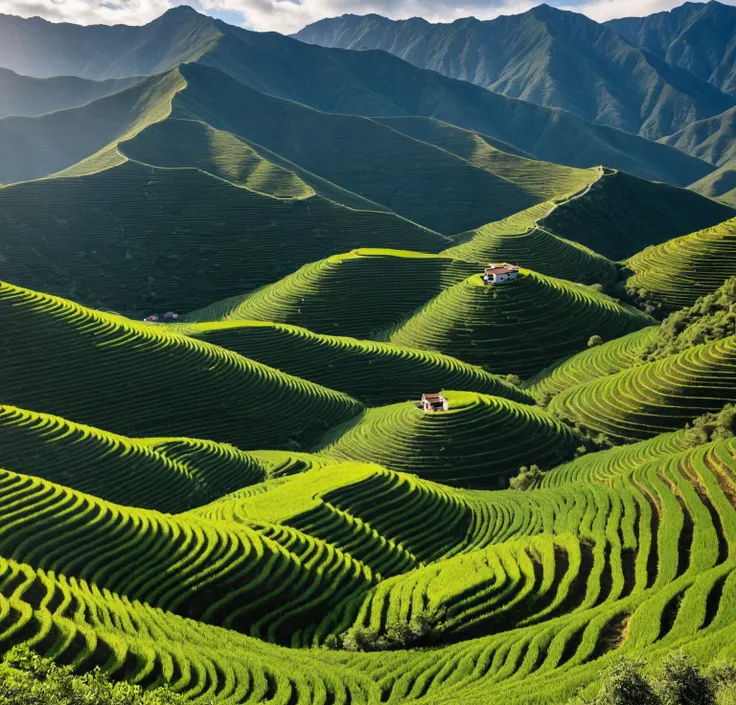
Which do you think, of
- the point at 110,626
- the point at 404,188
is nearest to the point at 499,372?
the point at 110,626

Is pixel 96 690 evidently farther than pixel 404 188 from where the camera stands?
No

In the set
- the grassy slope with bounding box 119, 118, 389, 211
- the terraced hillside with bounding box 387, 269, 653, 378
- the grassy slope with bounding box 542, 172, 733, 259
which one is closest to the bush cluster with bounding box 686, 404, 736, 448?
the terraced hillside with bounding box 387, 269, 653, 378

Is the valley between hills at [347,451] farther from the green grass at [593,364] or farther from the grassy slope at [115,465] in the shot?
the green grass at [593,364]

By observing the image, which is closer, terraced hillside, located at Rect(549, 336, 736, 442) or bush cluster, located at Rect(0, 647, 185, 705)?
bush cluster, located at Rect(0, 647, 185, 705)

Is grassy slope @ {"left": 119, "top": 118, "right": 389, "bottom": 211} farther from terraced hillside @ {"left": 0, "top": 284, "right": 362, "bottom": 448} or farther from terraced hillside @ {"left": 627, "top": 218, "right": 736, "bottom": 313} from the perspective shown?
terraced hillside @ {"left": 0, "top": 284, "right": 362, "bottom": 448}

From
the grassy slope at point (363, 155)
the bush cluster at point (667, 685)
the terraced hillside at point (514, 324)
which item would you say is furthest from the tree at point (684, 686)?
the grassy slope at point (363, 155)

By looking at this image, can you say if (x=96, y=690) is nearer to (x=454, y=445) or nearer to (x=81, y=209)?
(x=454, y=445)

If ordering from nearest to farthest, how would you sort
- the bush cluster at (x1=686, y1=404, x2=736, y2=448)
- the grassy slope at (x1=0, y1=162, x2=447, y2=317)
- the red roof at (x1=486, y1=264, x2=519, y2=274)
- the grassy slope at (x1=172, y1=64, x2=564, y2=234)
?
1. the bush cluster at (x1=686, y1=404, x2=736, y2=448)
2. the red roof at (x1=486, y1=264, x2=519, y2=274)
3. the grassy slope at (x1=0, y1=162, x2=447, y2=317)
4. the grassy slope at (x1=172, y1=64, x2=564, y2=234)
